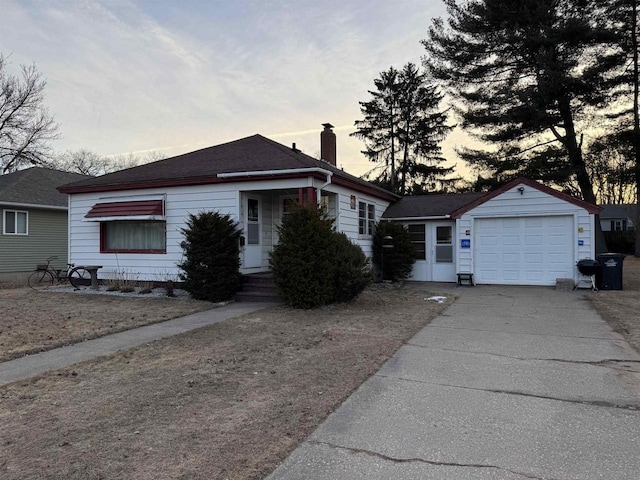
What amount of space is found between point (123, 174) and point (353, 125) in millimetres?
24704

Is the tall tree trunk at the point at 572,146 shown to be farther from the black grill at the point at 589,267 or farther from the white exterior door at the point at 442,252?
the black grill at the point at 589,267

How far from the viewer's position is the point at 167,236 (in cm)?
1230

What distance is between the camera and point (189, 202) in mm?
12094

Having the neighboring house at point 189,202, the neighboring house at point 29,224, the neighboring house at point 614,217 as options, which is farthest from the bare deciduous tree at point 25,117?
the neighboring house at point 614,217

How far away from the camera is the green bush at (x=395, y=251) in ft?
48.0

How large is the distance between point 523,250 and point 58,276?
15510mm

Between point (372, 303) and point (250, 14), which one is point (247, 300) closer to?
point (372, 303)

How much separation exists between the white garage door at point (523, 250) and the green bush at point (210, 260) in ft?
26.4

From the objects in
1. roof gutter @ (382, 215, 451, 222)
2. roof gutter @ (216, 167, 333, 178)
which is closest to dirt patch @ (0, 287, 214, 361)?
roof gutter @ (216, 167, 333, 178)

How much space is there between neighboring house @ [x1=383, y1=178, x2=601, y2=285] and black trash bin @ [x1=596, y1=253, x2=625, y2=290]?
0.50m

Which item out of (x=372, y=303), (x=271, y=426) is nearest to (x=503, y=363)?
(x=271, y=426)

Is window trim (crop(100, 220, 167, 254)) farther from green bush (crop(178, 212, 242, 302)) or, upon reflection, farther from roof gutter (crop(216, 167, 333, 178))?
roof gutter (crop(216, 167, 333, 178))

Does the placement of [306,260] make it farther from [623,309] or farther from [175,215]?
[623,309]

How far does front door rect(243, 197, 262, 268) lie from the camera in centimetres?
1195
